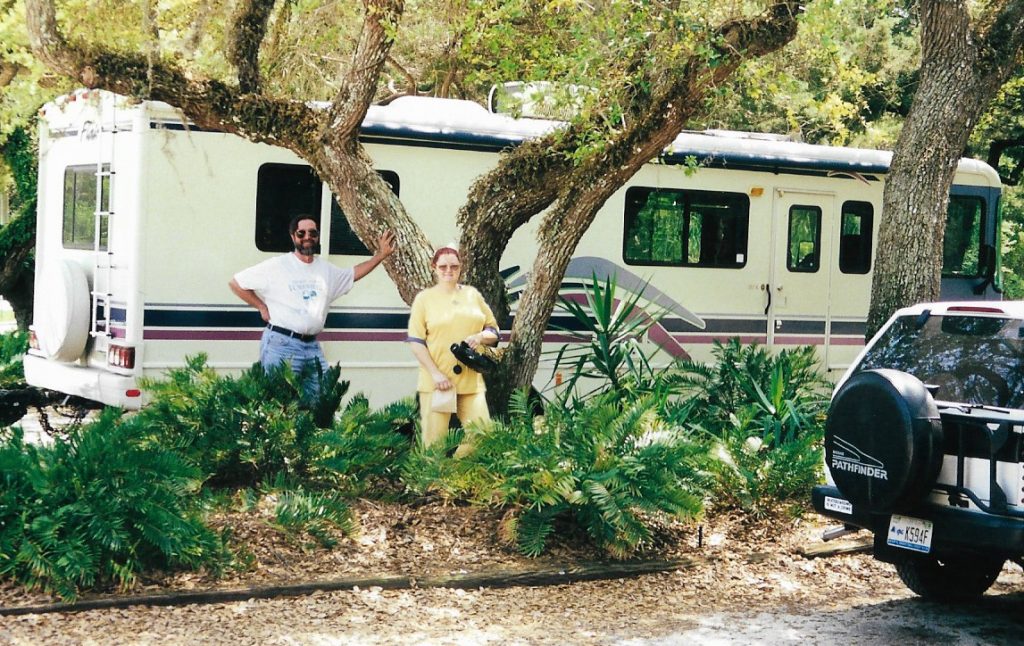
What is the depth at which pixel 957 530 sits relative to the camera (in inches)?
236

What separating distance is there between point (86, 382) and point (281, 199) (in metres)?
2.07

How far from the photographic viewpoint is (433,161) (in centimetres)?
1100

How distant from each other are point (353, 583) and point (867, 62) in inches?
674

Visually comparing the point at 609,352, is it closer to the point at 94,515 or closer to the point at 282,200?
the point at 282,200

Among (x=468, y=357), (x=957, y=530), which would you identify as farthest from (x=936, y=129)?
(x=957, y=530)

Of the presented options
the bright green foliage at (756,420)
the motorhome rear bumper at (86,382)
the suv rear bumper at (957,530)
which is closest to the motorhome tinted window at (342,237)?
the motorhome rear bumper at (86,382)

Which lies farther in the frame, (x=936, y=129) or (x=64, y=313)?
(x=64, y=313)

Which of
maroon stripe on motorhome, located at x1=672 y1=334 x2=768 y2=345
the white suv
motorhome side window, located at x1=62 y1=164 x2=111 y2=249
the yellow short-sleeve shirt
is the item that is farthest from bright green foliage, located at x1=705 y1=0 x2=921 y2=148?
the white suv

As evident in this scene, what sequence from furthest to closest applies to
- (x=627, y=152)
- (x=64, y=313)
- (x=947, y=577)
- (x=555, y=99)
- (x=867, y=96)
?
(x=867, y=96) → (x=64, y=313) → (x=627, y=152) → (x=555, y=99) → (x=947, y=577)

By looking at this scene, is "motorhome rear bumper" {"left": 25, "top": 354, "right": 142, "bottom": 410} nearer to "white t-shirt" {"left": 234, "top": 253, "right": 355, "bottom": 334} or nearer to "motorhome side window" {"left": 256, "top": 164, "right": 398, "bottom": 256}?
"white t-shirt" {"left": 234, "top": 253, "right": 355, "bottom": 334}

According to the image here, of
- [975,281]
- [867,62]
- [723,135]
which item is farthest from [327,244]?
[867,62]

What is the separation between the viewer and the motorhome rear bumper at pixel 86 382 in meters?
9.93

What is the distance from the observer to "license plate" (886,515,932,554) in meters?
6.11

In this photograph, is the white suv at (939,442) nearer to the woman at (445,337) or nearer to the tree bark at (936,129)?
the woman at (445,337)
